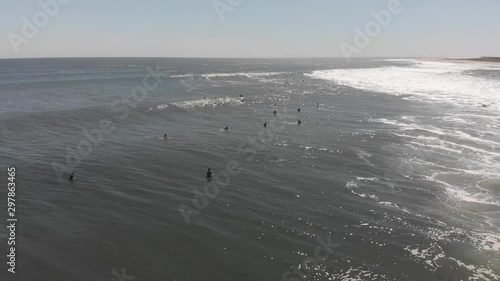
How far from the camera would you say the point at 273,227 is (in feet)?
70.0

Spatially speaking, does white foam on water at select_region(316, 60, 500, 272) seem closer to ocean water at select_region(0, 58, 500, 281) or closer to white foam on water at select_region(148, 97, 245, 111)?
ocean water at select_region(0, 58, 500, 281)

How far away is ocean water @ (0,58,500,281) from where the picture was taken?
17875 mm

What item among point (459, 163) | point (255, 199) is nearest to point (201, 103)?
point (255, 199)

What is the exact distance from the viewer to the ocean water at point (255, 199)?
58.6 feet

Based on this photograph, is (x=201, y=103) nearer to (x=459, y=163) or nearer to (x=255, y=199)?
(x=255, y=199)

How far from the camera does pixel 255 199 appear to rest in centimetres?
2525

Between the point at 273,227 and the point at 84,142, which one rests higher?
the point at 84,142

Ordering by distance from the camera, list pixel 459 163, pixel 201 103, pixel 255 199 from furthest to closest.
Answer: pixel 201 103 → pixel 459 163 → pixel 255 199

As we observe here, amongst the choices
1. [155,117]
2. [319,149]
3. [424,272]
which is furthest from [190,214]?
[155,117]

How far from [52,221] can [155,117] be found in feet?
111

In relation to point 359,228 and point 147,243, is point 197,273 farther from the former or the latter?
point 359,228

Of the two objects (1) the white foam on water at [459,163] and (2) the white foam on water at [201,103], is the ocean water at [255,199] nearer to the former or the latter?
(1) the white foam on water at [459,163]

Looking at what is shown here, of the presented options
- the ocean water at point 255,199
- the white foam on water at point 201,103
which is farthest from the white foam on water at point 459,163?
the white foam on water at point 201,103

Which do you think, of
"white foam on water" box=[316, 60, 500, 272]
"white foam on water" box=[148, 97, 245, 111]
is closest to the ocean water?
"white foam on water" box=[316, 60, 500, 272]
